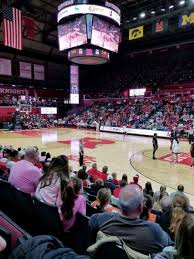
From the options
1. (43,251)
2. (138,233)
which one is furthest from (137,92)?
(43,251)

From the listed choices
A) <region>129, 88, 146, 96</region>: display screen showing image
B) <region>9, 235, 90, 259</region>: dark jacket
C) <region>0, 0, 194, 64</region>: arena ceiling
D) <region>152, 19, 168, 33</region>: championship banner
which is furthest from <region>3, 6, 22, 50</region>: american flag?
<region>129, 88, 146, 96</region>: display screen showing image

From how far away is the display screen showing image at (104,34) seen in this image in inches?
688

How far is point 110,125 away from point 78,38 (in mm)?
12617

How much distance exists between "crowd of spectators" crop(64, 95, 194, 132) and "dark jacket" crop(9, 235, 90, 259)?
2239cm

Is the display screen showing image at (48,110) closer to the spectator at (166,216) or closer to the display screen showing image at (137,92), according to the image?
the display screen showing image at (137,92)

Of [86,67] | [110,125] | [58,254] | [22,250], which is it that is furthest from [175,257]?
[86,67]

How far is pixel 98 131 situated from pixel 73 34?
12.7 meters

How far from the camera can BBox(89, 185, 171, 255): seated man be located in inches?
72.6

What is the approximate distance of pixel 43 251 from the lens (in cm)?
141

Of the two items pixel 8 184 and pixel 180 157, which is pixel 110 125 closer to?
pixel 180 157

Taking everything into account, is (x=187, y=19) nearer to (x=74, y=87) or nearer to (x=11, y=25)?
(x=11, y=25)

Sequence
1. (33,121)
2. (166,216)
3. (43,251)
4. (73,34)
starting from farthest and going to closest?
(33,121) < (73,34) < (166,216) < (43,251)

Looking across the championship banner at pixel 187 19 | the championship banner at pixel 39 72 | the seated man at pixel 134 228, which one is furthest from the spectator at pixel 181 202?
the championship banner at pixel 39 72

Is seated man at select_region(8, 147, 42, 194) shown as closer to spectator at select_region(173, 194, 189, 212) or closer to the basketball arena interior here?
the basketball arena interior
